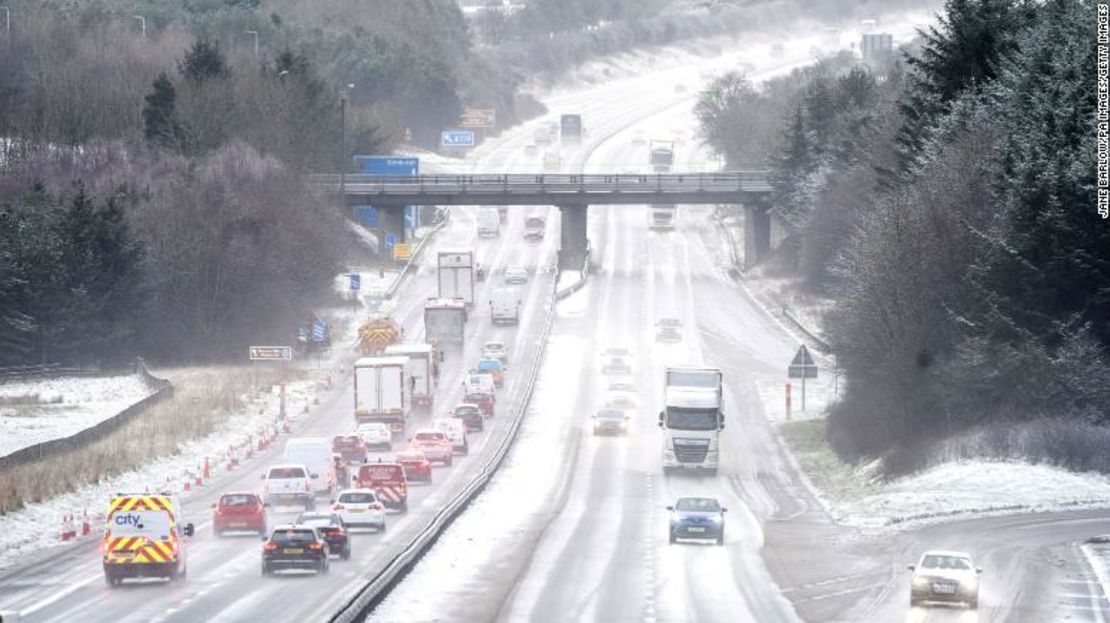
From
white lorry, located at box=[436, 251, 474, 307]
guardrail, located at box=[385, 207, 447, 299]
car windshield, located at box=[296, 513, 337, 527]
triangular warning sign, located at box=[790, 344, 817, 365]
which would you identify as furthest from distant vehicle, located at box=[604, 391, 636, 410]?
car windshield, located at box=[296, 513, 337, 527]

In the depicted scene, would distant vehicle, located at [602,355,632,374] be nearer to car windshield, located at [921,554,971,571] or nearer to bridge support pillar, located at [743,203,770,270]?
bridge support pillar, located at [743,203,770,270]

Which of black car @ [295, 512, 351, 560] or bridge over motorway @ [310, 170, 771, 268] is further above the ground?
bridge over motorway @ [310, 170, 771, 268]

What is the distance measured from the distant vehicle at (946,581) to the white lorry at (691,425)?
116 ft

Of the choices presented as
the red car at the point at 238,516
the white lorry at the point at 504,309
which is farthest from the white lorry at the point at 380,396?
the white lorry at the point at 504,309

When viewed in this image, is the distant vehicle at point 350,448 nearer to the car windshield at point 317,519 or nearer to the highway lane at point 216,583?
the highway lane at point 216,583

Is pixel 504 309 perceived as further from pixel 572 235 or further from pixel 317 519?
pixel 317 519

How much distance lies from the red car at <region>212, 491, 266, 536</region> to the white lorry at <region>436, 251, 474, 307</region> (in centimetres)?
6870

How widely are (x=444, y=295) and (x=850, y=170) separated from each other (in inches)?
1031

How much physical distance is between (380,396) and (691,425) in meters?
16.3

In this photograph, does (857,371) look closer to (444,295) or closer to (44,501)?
(44,501)

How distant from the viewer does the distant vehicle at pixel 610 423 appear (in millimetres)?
92875

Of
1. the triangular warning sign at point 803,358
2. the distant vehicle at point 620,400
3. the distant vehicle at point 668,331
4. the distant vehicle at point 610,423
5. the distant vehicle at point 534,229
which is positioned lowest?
the distant vehicle at point 610,423

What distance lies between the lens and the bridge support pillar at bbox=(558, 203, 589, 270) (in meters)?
149

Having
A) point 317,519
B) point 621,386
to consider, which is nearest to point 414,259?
point 621,386
